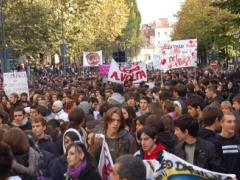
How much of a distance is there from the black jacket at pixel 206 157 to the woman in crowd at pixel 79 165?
97 centimetres

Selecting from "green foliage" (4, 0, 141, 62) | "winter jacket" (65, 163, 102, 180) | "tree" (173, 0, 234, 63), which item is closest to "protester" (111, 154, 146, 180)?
"winter jacket" (65, 163, 102, 180)

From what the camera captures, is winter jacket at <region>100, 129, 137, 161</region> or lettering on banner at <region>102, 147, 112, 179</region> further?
winter jacket at <region>100, 129, 137, 161</region>

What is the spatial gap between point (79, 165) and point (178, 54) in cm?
1824

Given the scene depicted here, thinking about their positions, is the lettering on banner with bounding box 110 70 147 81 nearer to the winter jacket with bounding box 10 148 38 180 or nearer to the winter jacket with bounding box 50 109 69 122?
the winter jacket with bounding box 50 109 69 122

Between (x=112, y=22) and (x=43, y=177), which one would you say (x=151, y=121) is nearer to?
(x=43, y=177)

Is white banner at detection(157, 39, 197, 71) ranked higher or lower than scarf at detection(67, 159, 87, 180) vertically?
higher

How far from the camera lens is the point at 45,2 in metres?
39.5

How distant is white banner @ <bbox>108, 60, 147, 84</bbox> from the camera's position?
20.4 metres

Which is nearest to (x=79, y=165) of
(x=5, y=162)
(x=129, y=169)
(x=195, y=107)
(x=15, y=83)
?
(x=5, y=162)

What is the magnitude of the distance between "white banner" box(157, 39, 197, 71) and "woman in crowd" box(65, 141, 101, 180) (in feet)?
58.4

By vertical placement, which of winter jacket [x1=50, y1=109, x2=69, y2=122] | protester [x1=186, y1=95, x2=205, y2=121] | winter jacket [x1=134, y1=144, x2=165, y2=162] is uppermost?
protester [x1=186, y1=95, x2=205, y2=121]

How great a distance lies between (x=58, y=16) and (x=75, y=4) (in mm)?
5483

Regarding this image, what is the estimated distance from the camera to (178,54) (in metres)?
24.4

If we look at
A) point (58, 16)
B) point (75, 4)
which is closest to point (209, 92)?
point (58, 16)
